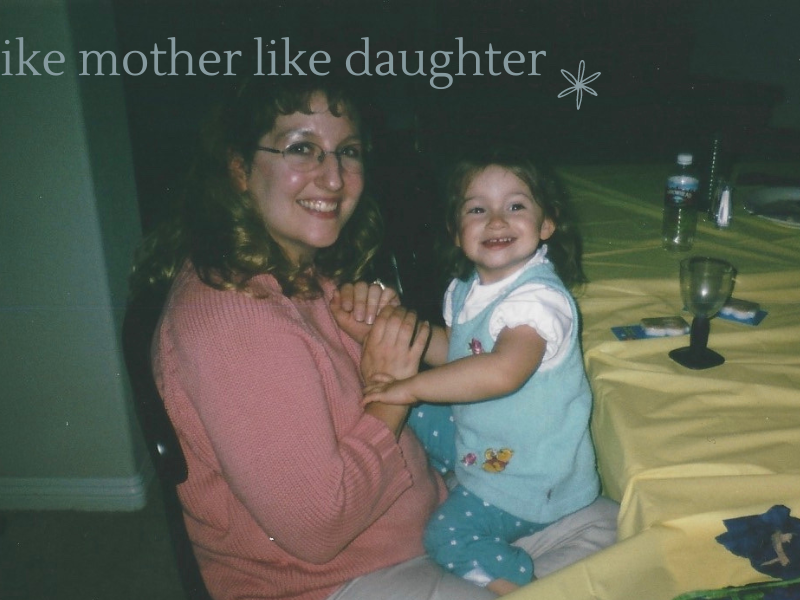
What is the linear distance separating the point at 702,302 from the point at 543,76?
16.2ft

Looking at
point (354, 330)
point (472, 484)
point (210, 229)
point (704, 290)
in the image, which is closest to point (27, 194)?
point (210, 229)

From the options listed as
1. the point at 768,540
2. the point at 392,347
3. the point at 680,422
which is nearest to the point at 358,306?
the point at 392,347

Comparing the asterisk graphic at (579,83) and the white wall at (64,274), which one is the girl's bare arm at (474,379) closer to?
the white wall at (64,274)

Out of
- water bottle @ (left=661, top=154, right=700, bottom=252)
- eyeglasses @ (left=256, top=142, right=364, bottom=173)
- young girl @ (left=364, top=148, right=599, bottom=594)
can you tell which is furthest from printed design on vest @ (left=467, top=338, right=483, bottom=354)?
water bottle @ (left=661, top=154, right=700, bottom=252)

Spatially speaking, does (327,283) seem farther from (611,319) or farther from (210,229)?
(611,319)

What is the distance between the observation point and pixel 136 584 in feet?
6.34

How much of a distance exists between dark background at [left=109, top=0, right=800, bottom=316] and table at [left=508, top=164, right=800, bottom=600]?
6.94 ft

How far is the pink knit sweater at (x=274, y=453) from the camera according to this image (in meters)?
0.87

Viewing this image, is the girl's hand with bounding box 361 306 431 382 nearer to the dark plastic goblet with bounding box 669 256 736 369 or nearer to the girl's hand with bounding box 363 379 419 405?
the girl's hand with bounding box 363 379 419 405

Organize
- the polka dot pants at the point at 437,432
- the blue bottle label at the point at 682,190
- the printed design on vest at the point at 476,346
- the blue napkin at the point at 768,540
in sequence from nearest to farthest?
1. the blue napkin at the point at 768,540
2. the printed design on vest at the point at 476,346
3. the polka dot pants at the point at 437,432
4. the blue bottle label at the point at 682,190

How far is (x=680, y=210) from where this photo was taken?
1807 mm

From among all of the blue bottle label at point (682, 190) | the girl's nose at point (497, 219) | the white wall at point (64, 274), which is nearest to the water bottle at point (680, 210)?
the blue bottle label at point (682, 190)

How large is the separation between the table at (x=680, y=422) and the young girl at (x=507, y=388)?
0.26 feet

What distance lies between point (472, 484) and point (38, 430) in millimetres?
1717
